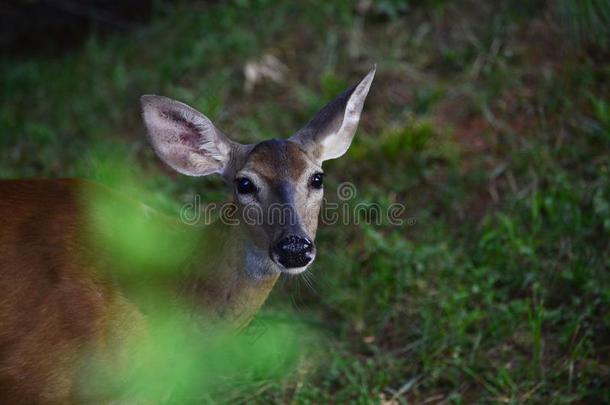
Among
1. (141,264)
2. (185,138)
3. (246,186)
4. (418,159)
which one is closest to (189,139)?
(185,138)

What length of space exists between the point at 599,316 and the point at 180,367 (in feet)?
7.12

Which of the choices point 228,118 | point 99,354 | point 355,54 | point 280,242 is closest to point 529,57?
point 355,54

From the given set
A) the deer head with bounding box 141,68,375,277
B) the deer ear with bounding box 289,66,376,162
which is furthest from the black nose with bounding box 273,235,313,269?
the deer ear with bounding box 289,66,376,162

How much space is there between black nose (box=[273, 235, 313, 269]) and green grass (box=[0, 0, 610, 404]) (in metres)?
1.05

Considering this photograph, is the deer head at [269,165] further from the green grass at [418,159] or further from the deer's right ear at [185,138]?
the green grass at [418,159]

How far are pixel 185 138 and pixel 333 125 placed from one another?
0.69 meters

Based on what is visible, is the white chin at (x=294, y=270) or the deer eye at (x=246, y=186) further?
the deer eye at (x=246, y=186)

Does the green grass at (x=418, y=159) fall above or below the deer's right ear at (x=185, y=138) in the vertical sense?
below

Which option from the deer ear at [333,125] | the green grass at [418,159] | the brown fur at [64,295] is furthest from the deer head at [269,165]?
the green grass at [418,159]

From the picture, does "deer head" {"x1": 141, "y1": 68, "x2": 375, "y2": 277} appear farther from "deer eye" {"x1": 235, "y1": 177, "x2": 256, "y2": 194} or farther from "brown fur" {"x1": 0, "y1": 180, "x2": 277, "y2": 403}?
"brown fur" {"x1": 0, "y1": 180, "x2": 277, "y2": 403}

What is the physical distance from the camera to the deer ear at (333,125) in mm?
4238

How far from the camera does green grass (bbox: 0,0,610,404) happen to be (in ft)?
15.3

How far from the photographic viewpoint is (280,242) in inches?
147

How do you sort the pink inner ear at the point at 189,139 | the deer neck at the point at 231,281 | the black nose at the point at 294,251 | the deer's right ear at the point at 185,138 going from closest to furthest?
the black nose at the point at 294,251, the deer neck at the point at 231,281, the deer's right ear at the point at 185,138, the pink inner ear at the point at 189,139
